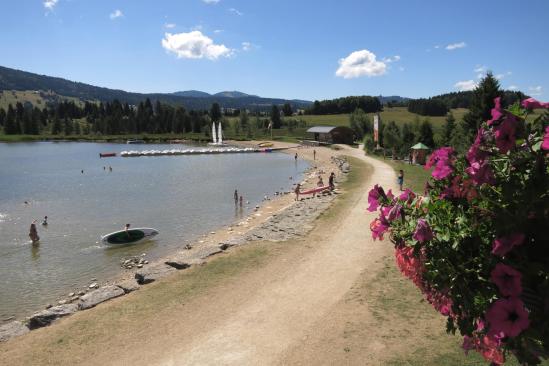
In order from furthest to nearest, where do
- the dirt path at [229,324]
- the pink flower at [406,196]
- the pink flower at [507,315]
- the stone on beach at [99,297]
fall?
the stone on beach at [99,297], the dirt path at [229,324], the pink flower at [406,196], the pink flower at [507,315]

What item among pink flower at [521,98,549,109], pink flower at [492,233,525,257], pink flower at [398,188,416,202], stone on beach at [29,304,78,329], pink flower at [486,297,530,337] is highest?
pink flower at [521,98,549,109]

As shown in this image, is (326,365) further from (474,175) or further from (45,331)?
(45,331)

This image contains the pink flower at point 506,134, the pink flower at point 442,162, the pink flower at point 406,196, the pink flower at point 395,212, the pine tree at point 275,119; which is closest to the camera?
the pink flower at point 506,134

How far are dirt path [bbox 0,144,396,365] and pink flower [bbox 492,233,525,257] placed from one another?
7.94m

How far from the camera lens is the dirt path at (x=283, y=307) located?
11.1m

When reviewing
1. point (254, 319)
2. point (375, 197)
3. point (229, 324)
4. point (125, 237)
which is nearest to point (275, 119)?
point (125, 237)

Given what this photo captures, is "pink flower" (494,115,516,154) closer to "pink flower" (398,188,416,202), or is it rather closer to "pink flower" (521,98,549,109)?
"pink flower" (521,98,549,109)

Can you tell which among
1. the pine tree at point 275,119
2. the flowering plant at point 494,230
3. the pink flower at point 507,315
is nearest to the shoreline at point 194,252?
the flowering plant at point 494,230

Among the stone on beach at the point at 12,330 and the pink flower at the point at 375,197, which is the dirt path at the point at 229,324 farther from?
the pink flower at the point at 375,197

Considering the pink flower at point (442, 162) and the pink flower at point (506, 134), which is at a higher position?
the pink flower at point (506, 134)

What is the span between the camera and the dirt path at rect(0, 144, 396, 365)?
11242 millimetres

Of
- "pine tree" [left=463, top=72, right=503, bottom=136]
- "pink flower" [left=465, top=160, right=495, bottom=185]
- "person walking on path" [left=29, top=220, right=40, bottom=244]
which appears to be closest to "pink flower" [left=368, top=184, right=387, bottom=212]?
"pink flower" [left=465, top=160, right=495, bottom=185]

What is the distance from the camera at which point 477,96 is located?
5297cm

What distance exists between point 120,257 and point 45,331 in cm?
1109
